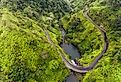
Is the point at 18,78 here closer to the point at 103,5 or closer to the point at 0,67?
the point at 0,67

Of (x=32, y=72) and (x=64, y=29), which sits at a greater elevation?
(x=32, y=72)

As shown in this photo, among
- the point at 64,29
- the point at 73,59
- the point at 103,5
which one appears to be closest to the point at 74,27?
the point at 64,29

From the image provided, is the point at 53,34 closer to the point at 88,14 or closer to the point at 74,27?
the point at 74,27

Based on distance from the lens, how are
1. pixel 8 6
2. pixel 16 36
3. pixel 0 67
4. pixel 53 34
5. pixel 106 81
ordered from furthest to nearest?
pixel 8 6
pixel 53 34
pixel 16 36
pixel 0 67
pixel 106 81

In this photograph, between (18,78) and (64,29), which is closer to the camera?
(18,78)

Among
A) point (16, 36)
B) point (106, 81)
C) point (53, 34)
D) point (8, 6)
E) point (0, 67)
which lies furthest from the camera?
point (8, 6)

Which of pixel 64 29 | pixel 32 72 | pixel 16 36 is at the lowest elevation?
pixel 64 29
